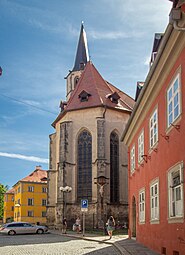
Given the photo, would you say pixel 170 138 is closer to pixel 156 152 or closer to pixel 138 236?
pixel 156 152

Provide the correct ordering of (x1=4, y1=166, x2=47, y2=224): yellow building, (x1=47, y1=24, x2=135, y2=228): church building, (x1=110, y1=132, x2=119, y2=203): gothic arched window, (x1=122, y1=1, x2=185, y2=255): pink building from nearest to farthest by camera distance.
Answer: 1. (x1=122, y1=1, x2=185, y2=255): pink building
2. (x1=47, y1=24, x2=135, y2=228): church building
3. (x1=110, y1=132, x2=119, y2=203): gothic arched window
4. (x1=4, y1=166, x2=47, y2=224): yellow building

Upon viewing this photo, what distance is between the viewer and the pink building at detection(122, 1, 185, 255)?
37.5ft

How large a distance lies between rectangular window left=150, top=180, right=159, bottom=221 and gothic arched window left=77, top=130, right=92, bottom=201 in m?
24.7

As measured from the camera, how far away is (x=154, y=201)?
16219mm

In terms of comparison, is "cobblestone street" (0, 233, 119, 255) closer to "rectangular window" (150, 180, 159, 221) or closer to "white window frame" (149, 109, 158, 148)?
"rectangular window" (150, 180, 159, 221)

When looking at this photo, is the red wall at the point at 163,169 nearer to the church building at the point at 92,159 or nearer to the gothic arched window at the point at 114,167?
the church building at the point at 92,159

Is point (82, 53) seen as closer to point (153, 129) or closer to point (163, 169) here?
point (153, 129)

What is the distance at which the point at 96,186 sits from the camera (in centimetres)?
4031

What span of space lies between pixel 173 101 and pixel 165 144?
1.70 m

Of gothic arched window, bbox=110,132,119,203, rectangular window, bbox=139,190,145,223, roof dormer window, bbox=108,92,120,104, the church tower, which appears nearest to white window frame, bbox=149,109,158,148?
rectangular window, bbox=139,190,145,223

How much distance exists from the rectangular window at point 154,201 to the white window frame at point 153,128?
163 cm

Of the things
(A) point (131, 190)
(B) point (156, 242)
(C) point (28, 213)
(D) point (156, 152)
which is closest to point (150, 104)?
(D) point (156, 152)

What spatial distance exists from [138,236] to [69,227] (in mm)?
20851

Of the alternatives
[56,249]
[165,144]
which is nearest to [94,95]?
[56,249]
